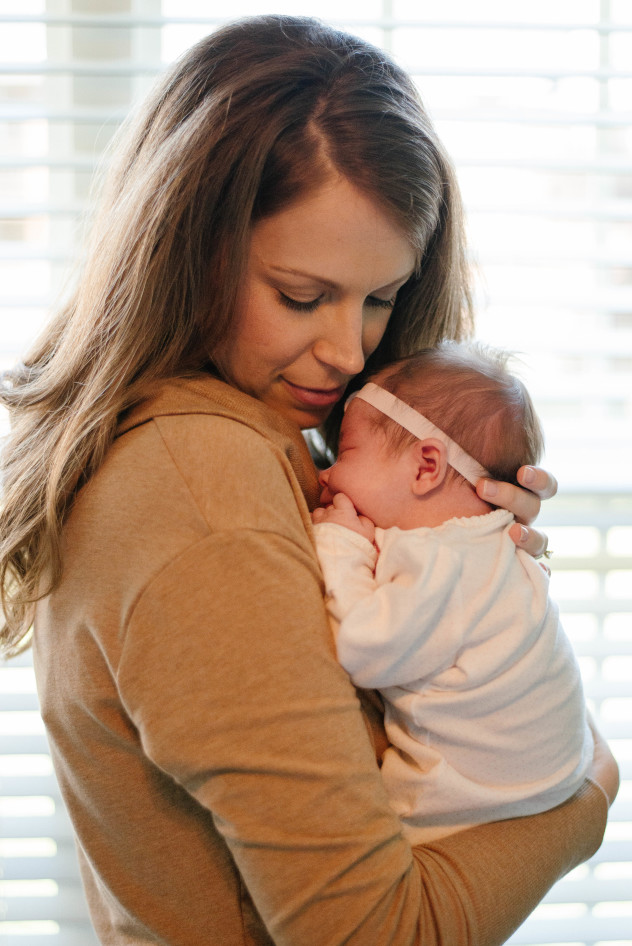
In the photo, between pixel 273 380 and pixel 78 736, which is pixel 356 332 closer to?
pixel 273 380

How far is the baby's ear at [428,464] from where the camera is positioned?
115 cm

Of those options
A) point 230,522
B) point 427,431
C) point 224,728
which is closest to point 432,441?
point 427,431

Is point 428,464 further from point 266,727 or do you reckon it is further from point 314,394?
point 266,727

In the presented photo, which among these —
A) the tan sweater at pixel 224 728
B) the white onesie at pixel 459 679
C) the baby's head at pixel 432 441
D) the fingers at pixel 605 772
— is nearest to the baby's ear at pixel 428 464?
the baby's head at pixel 432 441

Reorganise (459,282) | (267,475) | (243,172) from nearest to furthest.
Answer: (267,475) → (243,172) → (459,282)

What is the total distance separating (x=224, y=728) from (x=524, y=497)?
23.0 inches

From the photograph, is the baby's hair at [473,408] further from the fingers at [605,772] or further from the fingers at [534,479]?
the fingers at [605,772]

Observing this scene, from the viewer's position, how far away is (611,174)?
5.52 feet

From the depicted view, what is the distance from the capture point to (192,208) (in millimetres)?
1031

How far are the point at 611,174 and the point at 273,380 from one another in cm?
95

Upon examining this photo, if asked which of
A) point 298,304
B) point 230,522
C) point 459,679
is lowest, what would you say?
point 459,679

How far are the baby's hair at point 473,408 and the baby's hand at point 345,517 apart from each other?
110 millimetres

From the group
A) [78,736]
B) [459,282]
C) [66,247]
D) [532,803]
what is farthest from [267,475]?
[66,247]

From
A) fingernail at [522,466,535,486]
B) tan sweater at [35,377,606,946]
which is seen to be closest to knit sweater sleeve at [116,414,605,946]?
tan sweater at [35,377,606,946]
